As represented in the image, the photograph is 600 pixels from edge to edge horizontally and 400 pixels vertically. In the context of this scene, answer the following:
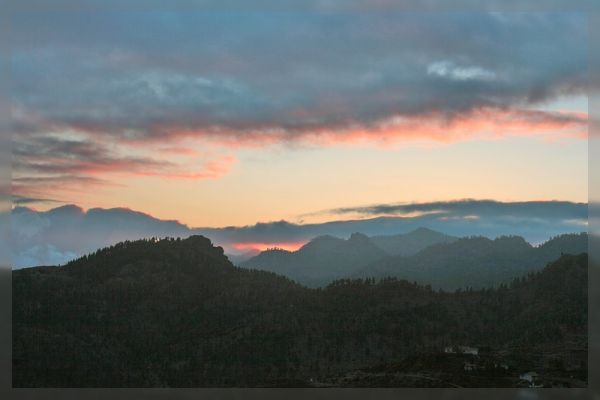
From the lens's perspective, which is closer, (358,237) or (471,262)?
(358,237)

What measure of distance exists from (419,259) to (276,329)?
27656mm

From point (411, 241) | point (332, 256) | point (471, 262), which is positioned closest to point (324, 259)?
point (332, 256)

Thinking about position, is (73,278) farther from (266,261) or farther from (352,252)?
(352,252)

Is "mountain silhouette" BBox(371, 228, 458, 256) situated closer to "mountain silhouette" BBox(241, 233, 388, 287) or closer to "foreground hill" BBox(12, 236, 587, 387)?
"mountain silhouette" BBox(241, 233, 388, 287)

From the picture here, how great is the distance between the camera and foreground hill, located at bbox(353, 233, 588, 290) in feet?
228

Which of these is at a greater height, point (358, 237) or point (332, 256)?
point (358, 237)

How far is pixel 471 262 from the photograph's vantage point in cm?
7762

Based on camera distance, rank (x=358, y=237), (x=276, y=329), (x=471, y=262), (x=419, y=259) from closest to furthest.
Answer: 1. (x=276, y=329)
2. (x=358, y=237)
3. (x=471, y=262)
4. (x=419, y=259)

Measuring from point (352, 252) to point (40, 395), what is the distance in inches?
2045

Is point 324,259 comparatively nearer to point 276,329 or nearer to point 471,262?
point 276,329

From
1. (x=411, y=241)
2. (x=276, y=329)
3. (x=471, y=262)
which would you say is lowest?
(x=276, y=329)

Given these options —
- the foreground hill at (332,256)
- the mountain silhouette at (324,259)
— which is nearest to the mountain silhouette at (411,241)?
the foreground hill at (332,256)

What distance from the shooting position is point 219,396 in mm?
28297

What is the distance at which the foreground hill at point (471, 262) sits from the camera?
69.5 meters
